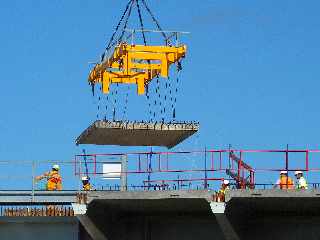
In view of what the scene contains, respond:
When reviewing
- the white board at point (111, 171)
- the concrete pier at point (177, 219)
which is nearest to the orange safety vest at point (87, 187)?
the concrete pier at point (177, 219)

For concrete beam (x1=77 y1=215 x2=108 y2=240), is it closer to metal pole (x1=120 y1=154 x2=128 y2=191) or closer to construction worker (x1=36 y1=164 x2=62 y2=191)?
metal pole (x1=120 y1=154 x2=128 y2=191)

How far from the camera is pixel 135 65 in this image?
42.7 m

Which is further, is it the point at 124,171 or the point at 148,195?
the point at 124,171

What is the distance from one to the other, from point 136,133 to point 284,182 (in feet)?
24.6

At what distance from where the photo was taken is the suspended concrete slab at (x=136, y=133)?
39500 mm

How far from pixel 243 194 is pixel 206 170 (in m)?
2.81

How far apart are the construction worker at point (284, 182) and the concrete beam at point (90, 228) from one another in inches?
238

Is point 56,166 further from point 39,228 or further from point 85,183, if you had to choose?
point 39,228

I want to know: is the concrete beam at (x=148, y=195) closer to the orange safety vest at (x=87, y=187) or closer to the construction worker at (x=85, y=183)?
the orange safety vest at (x=87, y=187)

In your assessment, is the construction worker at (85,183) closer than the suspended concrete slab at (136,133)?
Yes

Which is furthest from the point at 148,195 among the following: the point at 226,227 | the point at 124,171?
the point at 124,171

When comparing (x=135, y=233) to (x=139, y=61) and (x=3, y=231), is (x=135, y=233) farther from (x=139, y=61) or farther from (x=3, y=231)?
(x=139, y=61)

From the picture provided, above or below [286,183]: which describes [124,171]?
above

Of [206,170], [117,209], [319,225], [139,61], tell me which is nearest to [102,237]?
[117,209]
